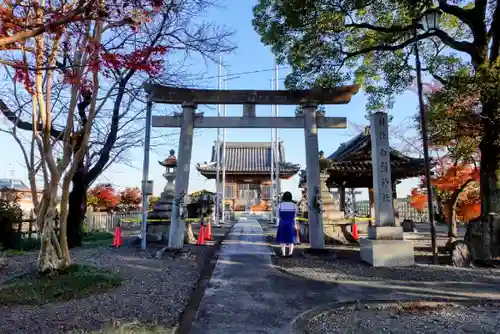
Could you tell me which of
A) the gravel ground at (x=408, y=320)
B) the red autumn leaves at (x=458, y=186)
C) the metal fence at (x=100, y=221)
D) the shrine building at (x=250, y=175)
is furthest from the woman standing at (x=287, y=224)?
the shrine building at (x=250, y=175)

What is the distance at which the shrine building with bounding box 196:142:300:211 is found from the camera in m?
30.9

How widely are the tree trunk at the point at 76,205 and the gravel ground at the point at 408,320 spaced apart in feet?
30.9

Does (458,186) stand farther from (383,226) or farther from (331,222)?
(383,226)

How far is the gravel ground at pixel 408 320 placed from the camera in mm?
4000

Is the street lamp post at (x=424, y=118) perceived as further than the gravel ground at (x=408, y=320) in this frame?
Yes

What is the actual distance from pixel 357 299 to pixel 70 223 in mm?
9935

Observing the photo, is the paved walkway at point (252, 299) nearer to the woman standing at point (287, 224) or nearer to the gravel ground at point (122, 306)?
the gravel ground at point (122, 306)

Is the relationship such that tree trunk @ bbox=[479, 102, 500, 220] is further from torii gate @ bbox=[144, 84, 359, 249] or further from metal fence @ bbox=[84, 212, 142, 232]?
metal fence @ bbox=[84, 212, 142, 232]

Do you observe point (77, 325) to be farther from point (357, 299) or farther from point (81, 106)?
point (81, 106)

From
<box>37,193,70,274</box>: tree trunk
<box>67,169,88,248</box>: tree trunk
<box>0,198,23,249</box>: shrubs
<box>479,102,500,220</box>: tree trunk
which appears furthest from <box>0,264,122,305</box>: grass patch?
<box>479,102,500,220</box>: tree trunk

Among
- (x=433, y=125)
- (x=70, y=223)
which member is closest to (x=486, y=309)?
(x=433, y=125)

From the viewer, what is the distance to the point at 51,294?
16.8ft

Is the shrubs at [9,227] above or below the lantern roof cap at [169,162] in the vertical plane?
below

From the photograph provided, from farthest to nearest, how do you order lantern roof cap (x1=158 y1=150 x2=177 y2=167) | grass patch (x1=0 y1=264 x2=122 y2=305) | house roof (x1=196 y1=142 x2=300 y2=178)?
1. house roof (x1=196 y1=142 x2=300 y2=178)
2. lantern roof cap (x1=158 y1=150 x2=177 y2=167)
3. grass patch (x1=0 y1=264 x2=122 y2=305)
